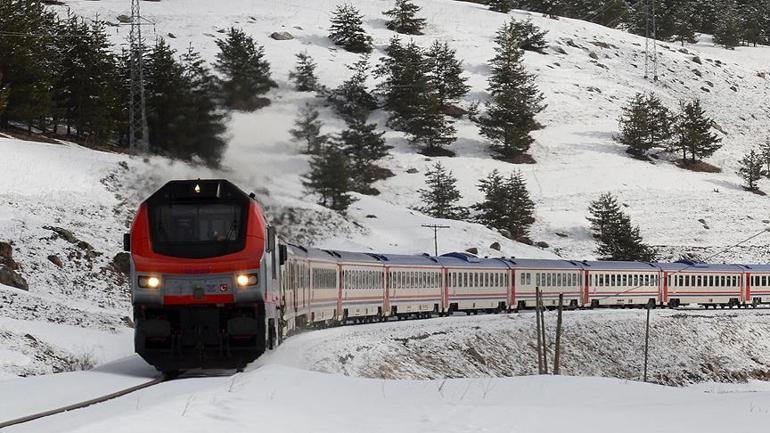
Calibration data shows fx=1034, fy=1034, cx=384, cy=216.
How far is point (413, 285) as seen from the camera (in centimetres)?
5116

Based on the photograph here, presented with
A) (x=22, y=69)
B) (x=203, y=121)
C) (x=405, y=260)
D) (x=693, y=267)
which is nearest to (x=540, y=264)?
(x=405, y=260)

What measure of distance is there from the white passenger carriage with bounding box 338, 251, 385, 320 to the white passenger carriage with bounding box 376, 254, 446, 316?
1.04m

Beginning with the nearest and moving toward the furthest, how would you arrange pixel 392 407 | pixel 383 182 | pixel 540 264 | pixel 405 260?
pixel 392 407 < pixel 405 260 < pixel 540 264 < pixel 383 182

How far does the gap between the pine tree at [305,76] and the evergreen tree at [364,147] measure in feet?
24.2

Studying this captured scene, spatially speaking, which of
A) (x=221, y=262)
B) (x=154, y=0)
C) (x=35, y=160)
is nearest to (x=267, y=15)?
(x=154, y=0)

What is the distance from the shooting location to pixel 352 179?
100188 mm

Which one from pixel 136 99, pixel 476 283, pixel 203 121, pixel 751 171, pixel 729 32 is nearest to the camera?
pixel 203 121

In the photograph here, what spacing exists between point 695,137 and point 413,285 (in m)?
88.9

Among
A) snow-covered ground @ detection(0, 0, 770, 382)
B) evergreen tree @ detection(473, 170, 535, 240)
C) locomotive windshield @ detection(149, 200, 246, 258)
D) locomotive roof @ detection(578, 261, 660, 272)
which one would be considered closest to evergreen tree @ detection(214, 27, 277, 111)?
snow-covered ground @ detection(0, 0, 770, 382)

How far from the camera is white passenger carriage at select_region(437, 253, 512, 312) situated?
55.1 meters

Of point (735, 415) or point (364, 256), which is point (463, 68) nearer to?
point (364, 256)

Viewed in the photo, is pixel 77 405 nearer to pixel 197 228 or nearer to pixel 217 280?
pixel 217 280

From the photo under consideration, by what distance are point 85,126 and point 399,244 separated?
84.1 ft

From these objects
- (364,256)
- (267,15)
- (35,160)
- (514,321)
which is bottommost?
(514,321)
